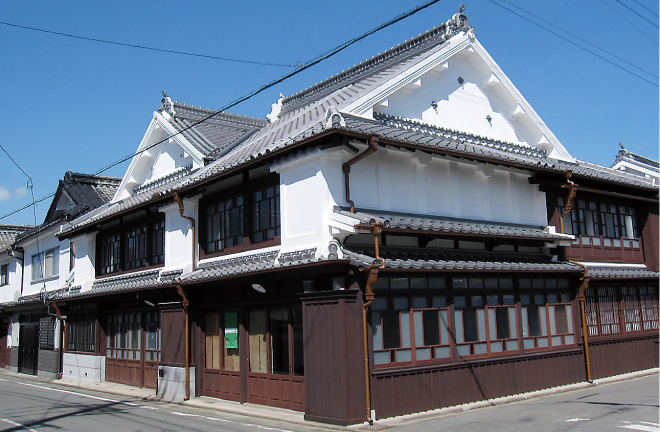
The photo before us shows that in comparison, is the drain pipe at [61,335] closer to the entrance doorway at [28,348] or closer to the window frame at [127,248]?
the window frame at [127,248]

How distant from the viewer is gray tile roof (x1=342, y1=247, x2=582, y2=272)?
42.3 ft

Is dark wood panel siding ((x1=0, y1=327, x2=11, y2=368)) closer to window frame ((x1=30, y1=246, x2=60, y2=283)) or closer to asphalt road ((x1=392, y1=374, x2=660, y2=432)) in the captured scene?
window frame ((x1=30, y1=246, x2=60, y2=283))

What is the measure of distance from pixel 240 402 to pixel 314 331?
4434 mm

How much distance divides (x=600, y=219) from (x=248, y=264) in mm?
12522

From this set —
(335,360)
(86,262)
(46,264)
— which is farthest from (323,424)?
(46,264)

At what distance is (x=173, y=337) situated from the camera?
1833cm

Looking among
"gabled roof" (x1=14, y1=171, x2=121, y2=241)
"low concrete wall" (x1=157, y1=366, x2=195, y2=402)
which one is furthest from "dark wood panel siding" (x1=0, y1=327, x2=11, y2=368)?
"low concrete wall" (x1=157, y1=366, x2=195, y2=402)

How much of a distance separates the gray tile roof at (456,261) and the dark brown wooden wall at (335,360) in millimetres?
929

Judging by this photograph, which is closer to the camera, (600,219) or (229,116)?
(600,219)

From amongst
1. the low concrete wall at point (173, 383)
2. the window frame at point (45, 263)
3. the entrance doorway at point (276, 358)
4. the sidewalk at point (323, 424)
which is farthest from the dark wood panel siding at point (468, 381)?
the window frame at point (45, 263)

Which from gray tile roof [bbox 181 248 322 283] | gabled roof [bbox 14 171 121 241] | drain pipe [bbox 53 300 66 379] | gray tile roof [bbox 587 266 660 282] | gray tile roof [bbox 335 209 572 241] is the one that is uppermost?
gabled roof [bbox 14 171 121 241]

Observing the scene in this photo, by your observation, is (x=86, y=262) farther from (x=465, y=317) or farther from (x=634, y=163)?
(x=634, y=163)

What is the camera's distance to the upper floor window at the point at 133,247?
2100 centimetres

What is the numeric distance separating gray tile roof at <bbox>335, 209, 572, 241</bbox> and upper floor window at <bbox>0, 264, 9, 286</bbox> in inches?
1159
